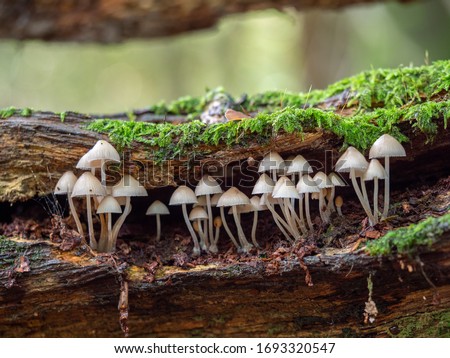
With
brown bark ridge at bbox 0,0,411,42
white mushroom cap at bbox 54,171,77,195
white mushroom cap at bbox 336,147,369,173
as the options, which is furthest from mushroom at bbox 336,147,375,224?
brown bark ridge at bbox 0,0,411,42

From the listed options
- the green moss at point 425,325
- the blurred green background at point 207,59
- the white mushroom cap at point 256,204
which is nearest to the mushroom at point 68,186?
the white mushroom cap at point 256,204

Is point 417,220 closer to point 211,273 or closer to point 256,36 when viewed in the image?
point 211,273

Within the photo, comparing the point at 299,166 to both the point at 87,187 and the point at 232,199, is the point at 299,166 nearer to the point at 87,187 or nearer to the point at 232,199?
the point at 232,199

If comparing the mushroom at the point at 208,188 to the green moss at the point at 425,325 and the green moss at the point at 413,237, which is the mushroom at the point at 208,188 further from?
the green moss at the point at 425,325

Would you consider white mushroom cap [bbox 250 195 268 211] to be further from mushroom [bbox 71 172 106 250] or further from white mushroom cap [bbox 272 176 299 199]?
mushroom [bbox 71 172 106 250]

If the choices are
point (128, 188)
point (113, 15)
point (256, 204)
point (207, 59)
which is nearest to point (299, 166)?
point (256, 204)

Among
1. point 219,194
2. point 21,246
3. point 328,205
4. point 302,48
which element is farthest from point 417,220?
point 302,48
